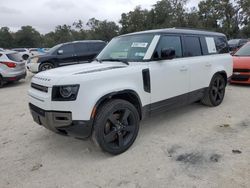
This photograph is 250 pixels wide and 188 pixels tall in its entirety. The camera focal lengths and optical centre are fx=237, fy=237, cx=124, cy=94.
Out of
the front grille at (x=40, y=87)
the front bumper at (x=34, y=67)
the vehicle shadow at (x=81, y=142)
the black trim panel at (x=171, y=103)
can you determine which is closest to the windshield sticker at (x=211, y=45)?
the black trim panel at (x=171, y=103)

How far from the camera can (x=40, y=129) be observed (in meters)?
4.72

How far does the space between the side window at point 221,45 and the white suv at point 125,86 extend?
0.85ft

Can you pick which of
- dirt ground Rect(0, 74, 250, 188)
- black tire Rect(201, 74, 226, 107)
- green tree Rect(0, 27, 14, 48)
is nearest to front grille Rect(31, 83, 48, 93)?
dirt ground Rect(0, 74, 250, 188)

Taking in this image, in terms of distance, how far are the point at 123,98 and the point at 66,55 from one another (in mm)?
8673

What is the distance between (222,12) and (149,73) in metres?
49.6

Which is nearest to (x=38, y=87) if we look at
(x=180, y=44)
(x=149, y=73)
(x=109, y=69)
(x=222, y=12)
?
(x=109, y=69)

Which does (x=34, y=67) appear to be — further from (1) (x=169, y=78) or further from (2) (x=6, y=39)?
(2) (x=6, y=39)

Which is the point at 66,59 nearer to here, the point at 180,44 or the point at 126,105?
the point at 180,44

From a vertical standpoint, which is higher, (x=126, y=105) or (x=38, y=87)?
(x=38, y=87)

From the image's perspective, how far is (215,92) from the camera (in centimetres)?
576

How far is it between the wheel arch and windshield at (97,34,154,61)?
0.70 meters

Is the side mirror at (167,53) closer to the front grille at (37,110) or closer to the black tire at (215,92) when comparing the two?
the black tire at (215,92)

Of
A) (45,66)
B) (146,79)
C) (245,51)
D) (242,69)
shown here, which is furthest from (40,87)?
(45,66)

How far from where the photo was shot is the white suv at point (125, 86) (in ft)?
10.4
